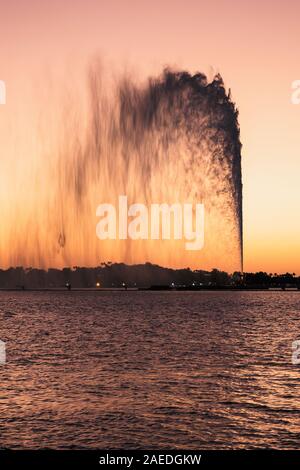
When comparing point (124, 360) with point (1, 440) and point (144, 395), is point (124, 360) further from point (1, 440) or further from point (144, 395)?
point (1, 440)

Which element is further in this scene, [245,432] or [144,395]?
[144,395]

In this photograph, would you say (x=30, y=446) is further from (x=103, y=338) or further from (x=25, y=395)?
(x=103, y=338)

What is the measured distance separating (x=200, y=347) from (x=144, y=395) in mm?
22412

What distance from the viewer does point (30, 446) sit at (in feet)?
65.3

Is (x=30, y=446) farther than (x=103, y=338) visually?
No

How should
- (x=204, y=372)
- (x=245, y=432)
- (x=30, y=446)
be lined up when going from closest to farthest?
1. (x=30, y=446)
2. (x=245, y=432)
3. (x=204, y=372)

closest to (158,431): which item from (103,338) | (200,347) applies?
(200,347)

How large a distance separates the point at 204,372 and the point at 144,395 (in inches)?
325

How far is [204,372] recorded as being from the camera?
35.7m
